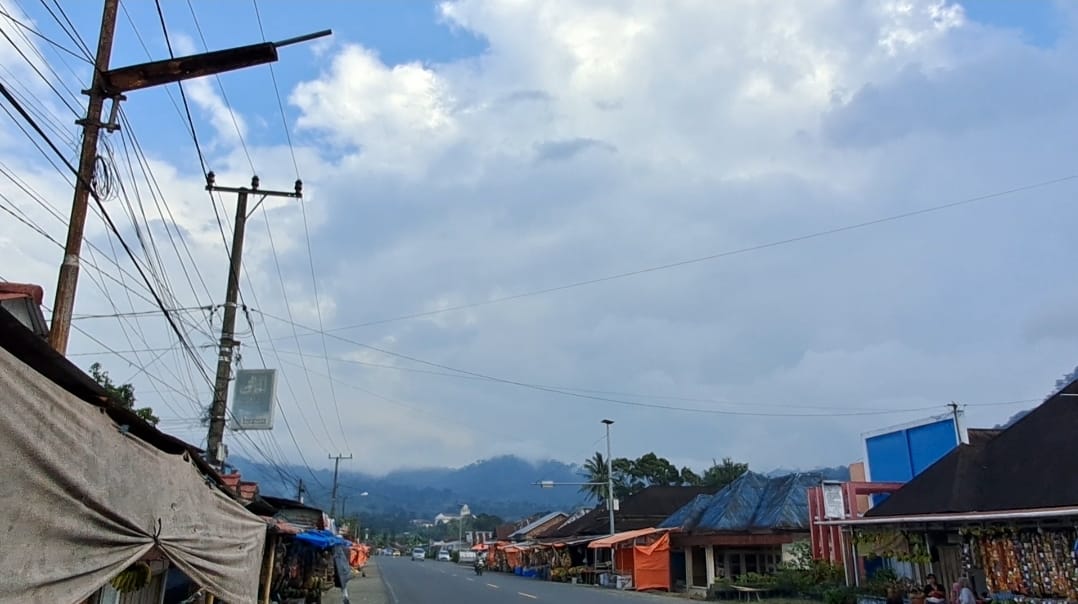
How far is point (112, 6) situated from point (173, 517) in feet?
22.1

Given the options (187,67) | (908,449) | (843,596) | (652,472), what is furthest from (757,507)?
(652,472)

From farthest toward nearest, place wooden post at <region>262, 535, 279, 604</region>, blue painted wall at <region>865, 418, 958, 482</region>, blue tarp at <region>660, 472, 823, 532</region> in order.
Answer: blue tarp at <region>660, 472, 823, 532</region> < blue painted wall at <region>865, 418, 958, 482</region> < wooden post at <region>262, 535, 279, 604</region>

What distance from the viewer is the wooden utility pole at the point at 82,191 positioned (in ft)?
27.7

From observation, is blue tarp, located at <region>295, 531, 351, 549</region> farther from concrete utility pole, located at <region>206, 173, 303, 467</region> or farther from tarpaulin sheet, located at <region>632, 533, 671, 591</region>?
tarpaulin sheet, located at <region>632, 533, 671, 591</region>

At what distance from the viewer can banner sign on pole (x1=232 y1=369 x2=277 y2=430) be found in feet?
59.7

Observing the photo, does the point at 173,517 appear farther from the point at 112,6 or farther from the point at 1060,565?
the point at 1060,565

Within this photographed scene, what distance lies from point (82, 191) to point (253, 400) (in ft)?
33.8

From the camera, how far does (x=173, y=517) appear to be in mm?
6672

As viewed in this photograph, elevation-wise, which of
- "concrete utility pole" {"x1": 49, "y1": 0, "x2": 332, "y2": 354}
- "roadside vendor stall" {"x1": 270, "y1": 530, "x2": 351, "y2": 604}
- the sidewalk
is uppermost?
"concrete utility pole" {"x1": 49, "y1": 0, "x2": 332, "y2": 354}

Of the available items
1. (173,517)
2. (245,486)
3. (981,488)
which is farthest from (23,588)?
(981,488)

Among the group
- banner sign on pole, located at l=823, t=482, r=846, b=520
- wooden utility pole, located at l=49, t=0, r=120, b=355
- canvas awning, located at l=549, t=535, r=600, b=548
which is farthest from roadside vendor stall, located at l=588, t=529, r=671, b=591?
wooden utility pole, located at l=49, t=0, r=120, b=355

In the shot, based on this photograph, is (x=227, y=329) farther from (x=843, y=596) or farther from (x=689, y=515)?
(x=689, y=515)

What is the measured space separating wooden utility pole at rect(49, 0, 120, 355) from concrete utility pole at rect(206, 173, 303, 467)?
779cm

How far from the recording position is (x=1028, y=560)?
1566 centimetres
